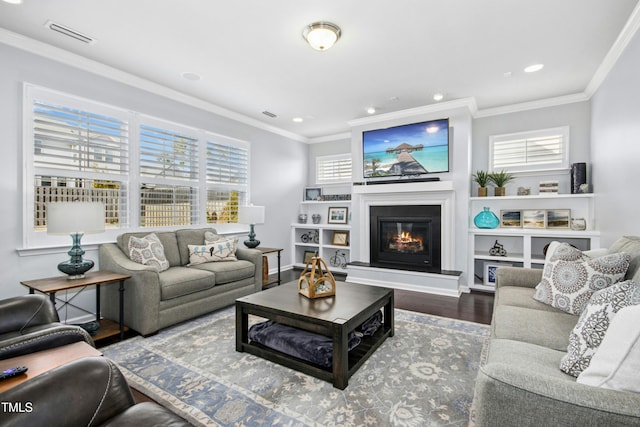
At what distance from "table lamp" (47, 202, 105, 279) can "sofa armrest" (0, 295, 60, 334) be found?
0.78 m

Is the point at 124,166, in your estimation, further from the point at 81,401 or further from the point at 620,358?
the point at 620,358

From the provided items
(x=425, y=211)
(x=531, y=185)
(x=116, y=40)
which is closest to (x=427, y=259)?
(x=425, y=211)

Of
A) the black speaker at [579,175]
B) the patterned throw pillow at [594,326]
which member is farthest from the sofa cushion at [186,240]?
the black speaker at [579,175]

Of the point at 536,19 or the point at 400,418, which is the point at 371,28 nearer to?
the point at 536,19

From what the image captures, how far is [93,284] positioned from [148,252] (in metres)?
0.76

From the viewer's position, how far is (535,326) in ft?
5.87

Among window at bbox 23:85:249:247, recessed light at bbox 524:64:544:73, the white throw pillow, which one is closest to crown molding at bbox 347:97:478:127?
recessed light at bbox 524:64:544:73

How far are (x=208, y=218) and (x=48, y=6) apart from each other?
2793 millimetres

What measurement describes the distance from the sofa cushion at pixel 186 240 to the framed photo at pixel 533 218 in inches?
176

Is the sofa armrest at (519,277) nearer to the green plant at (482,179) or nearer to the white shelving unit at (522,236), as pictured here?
the white shelving unit at (522,236)

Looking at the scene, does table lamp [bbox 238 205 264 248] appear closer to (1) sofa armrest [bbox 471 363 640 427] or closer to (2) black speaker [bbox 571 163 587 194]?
(1) sofa armrest [bbox 471 363 640 427]

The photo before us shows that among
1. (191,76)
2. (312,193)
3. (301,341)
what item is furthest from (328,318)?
(312,193)

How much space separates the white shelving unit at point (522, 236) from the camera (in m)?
3.99

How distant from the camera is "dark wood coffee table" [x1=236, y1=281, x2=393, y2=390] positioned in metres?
2.01
